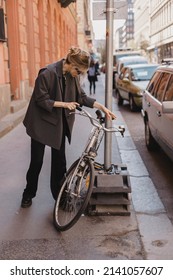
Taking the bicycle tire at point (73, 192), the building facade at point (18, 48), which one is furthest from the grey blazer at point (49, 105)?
the building facade at point (18, 48)

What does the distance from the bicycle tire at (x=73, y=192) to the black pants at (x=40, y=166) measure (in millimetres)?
354

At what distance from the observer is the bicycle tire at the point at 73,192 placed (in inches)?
172

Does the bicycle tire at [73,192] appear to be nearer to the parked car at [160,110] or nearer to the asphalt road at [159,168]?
the asphalt road at [159,168]

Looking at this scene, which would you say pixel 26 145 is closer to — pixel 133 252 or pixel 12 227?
pixel 12 227

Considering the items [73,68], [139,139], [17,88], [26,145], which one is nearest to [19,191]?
[73,68]

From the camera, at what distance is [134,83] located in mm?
15062

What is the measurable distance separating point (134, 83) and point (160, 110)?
27.5ft

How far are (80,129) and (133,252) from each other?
7.02m

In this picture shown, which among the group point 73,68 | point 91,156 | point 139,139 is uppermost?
point 73,68

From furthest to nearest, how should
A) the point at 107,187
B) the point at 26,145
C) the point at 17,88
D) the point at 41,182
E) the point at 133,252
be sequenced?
the point at 17,88 → the point at 26,145 → the point at 41,182 → the point at 107,187 → the point at 133,252

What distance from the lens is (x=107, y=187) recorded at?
15.4 feet

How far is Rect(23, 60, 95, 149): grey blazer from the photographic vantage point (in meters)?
4.31

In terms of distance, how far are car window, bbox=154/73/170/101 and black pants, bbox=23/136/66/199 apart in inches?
112

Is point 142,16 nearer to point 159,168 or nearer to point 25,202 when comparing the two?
point 159,168
